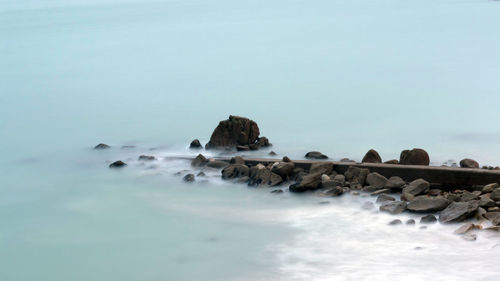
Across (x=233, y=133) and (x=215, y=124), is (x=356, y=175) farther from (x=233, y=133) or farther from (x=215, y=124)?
(x=215, y=124)

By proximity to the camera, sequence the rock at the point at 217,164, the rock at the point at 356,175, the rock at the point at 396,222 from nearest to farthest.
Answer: the rock at the point at 396,222, the rock at the point at 356,175, the rock at the point at 217,164

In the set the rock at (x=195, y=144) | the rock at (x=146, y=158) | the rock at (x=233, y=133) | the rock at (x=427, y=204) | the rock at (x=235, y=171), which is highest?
the rock at (x=233, y=133)

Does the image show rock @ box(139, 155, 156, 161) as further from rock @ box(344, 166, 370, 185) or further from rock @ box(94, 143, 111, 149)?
rock @ box(344, 166, 370, 185)

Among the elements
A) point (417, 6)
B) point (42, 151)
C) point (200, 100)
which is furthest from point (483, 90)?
point (417, 6)

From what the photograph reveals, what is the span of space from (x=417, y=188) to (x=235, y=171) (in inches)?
59.4

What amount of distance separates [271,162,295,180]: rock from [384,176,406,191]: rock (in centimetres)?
78

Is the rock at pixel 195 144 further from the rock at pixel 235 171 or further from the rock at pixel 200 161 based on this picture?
the rock at pixel 235 171

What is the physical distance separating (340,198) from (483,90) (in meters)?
5.36

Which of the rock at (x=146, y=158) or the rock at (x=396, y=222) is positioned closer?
the rock at (x=396, y=222)

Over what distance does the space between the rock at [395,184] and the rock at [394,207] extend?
315mm

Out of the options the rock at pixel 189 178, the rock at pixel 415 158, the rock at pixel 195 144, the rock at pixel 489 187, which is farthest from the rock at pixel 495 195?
the rock at pixel 195 144

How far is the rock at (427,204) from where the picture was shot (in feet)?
17.2

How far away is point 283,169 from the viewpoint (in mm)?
6121

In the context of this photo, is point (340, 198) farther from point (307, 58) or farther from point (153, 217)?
point (307, 58)
